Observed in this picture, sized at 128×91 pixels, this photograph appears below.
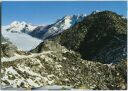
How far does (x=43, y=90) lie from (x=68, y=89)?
196cm

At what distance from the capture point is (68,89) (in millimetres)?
29453

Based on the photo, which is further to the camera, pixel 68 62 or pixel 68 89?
pixel 68 62

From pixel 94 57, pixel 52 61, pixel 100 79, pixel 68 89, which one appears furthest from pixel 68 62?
pixel 68 89

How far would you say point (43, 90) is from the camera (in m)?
29.2

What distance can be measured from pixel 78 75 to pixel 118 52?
206 feet

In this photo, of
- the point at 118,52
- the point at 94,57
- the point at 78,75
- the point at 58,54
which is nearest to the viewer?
the point at 78,75

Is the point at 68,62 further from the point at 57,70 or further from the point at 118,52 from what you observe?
the point at 118,52

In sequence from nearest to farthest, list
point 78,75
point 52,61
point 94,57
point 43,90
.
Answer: point 43,90 < point 78,75 < point 52,61 < point 94,57

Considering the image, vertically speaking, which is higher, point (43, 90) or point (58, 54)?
point (43, 90)

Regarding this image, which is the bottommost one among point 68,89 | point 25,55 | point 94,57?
point 94,57

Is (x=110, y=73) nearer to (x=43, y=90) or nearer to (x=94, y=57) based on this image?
(x=94, y=57)

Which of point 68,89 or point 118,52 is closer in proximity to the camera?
point 68,89

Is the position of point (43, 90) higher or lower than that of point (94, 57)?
higher

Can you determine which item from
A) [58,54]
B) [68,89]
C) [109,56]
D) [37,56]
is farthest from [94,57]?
[68,89]
